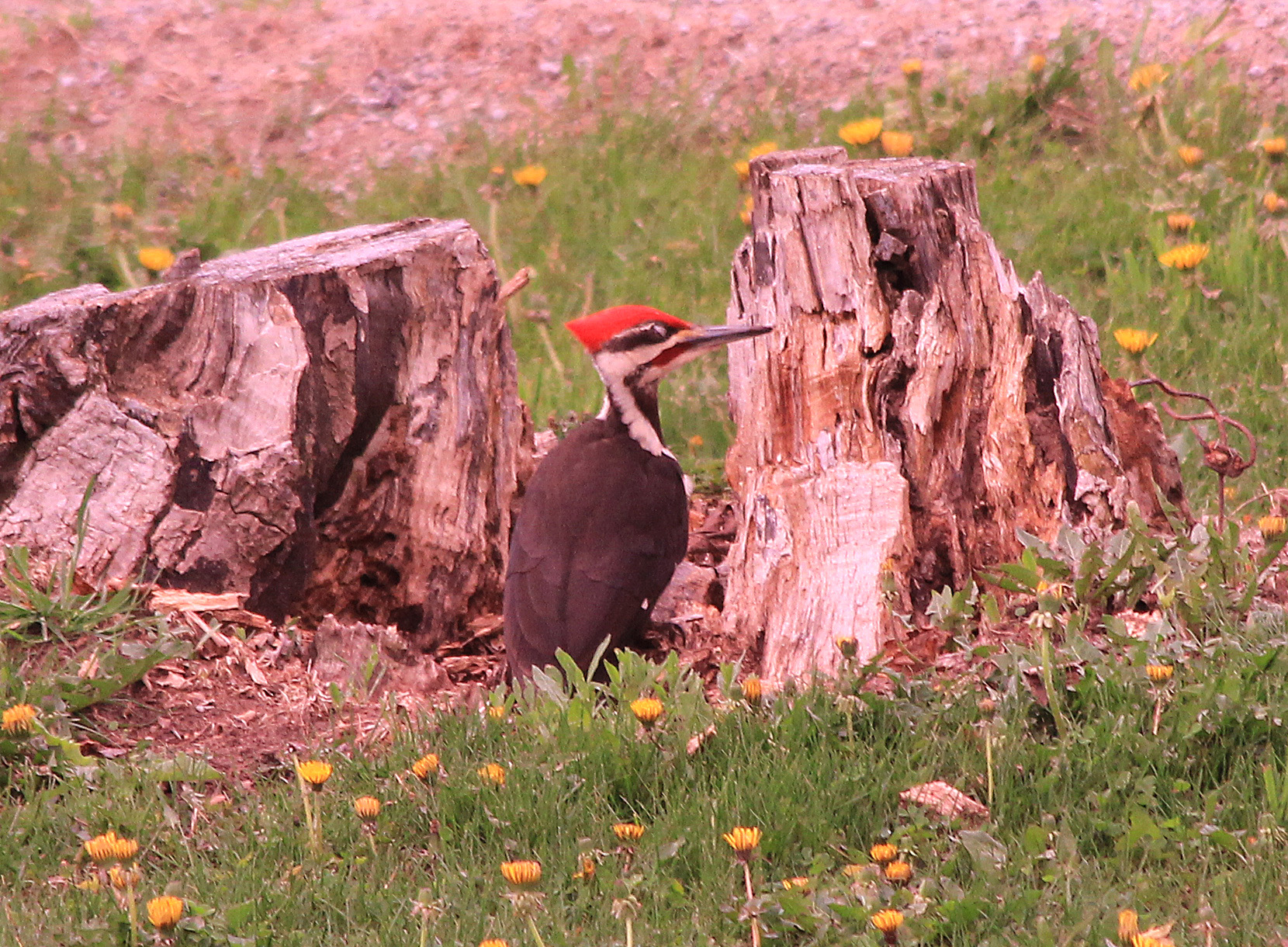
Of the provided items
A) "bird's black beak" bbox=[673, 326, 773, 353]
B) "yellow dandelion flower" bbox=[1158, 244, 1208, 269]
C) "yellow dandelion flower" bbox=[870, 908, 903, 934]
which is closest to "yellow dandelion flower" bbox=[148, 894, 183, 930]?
"yellow dandelion flower" bbox=[870, 908, 903, 934]

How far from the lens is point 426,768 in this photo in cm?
364

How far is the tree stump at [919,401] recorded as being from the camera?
15.2 ft

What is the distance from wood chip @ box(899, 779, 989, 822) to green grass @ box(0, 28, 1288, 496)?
294 cm

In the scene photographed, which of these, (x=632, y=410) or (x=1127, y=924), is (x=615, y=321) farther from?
(x=1127, y=924)

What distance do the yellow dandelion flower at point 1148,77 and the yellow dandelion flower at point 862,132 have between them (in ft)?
4.63

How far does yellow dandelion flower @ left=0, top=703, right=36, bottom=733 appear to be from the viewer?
12.3ft

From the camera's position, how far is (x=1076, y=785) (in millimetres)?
3482

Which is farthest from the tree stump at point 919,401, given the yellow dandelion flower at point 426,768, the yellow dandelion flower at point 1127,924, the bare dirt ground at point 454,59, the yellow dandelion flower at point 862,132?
the bare dirt ground at point 454,59

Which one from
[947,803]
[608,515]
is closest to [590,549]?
[608,515]

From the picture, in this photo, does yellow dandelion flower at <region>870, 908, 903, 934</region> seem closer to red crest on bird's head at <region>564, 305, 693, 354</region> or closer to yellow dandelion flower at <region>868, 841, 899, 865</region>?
yellow dandelion flower at <region>868, 841, 899, 865</region>

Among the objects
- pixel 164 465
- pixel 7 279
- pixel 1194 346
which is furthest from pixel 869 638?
pixel 7 279

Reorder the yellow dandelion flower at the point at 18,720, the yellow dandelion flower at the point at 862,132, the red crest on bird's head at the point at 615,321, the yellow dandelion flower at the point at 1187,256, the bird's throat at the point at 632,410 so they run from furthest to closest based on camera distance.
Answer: the yellow dandelion flower at the point at 862,132 → the yellow dandelion flower at the point at 1187,256 → the bird's throat at the point at 632,410 → the red crest on bird's head at the point at 615,321 → the yellow dandelion flower at the point at 18,720

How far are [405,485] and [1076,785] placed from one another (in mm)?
2435

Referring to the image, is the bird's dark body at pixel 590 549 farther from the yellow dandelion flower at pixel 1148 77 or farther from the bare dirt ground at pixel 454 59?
the bare dirt ground at pixel 454 59
